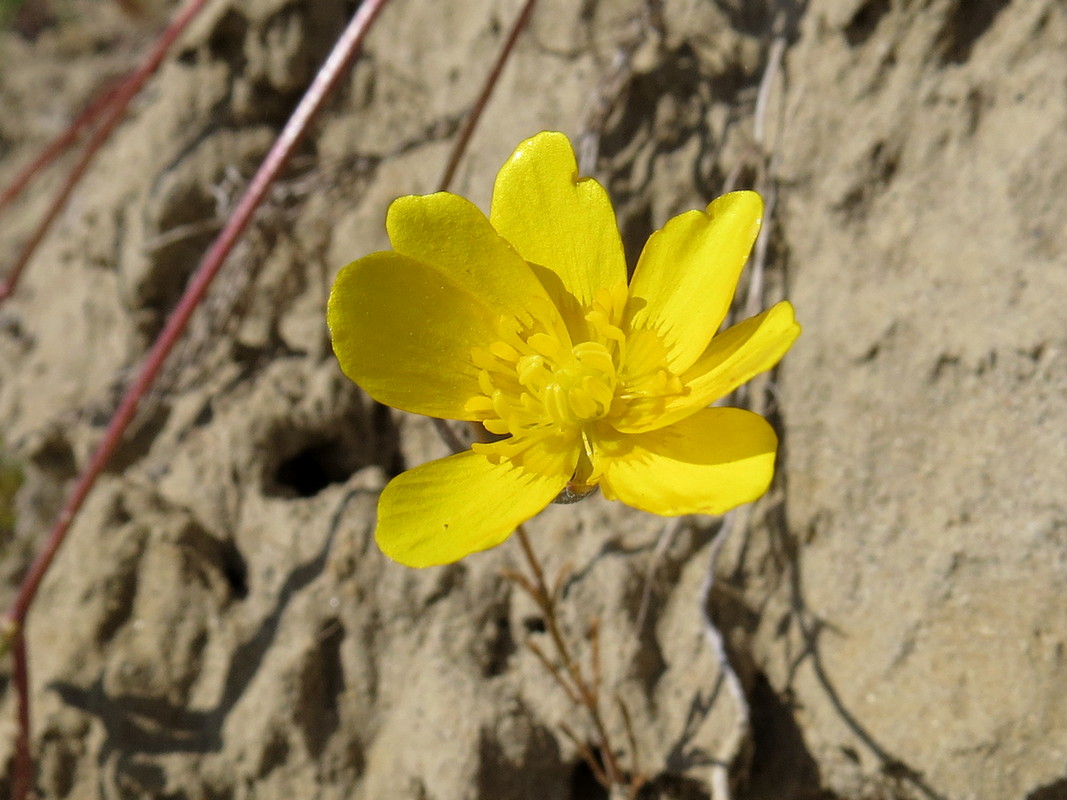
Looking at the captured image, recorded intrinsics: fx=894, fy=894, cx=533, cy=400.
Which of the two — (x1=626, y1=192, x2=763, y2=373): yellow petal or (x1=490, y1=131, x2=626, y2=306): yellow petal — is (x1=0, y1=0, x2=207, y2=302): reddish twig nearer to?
(x1=490, y1=131, x2=626, y2=306): yellow petal

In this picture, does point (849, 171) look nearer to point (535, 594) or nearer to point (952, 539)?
point (952, 539)

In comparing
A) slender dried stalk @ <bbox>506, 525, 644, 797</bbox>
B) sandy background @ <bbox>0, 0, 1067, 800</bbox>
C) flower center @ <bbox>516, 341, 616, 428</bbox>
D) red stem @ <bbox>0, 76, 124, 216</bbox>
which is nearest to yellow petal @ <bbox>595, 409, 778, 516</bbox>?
flower center @ <bbox>516, 341, 616, 428</bbox>

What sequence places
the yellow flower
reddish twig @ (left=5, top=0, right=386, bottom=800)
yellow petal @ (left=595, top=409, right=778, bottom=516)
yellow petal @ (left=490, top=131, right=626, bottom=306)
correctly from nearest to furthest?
1. yellow petal @ (left=595, top=409, right=778, bottom=516)
2. the yellow flower
3. yellow petal @ (left=490, top=131, right=626, bottom=306)
4. reddish twig @ (left=5, top=0, right=386, bottom=800)

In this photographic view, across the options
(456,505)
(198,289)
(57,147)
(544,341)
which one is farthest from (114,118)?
(456,505)

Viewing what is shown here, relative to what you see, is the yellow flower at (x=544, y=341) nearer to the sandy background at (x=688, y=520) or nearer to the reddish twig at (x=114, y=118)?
the sandy background at (x=688, y=520)

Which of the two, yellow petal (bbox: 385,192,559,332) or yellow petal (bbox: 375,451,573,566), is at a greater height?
yellow petal (bbox: 385,192,559,332)

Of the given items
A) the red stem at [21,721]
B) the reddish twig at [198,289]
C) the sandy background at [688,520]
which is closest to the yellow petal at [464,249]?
the sandy background at [688,520]
